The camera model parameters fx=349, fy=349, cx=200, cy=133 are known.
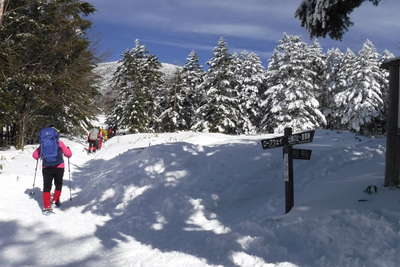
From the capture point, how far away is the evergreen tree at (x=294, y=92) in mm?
29438

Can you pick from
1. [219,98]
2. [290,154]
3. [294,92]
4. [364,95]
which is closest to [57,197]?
[290,154]

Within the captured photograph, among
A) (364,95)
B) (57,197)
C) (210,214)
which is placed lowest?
(210,214)

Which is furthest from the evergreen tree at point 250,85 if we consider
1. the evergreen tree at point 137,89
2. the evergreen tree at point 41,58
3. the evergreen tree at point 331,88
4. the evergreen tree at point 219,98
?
the evergreen tree at point 41,58

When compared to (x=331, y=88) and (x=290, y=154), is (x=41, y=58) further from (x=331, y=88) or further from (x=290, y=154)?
(x=331, y=88)

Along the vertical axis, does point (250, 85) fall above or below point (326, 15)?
above


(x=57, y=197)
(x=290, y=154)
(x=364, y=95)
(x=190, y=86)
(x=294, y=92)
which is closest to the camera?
(x=290, y=154)

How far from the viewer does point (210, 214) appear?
24.0 feet

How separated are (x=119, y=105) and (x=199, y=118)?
12570 mm

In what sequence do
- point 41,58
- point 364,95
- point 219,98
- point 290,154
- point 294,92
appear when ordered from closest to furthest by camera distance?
point 290,154, point 41,58, point 294,92, point 219,98, point 364,95

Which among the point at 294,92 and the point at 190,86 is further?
the point at 190,86

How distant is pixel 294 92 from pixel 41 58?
1988cm

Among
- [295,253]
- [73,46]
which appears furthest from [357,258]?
[73,46]

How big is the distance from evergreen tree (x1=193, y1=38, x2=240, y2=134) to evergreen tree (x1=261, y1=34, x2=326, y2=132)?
3651 millimetres

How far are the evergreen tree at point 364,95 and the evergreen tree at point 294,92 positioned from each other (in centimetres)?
388
